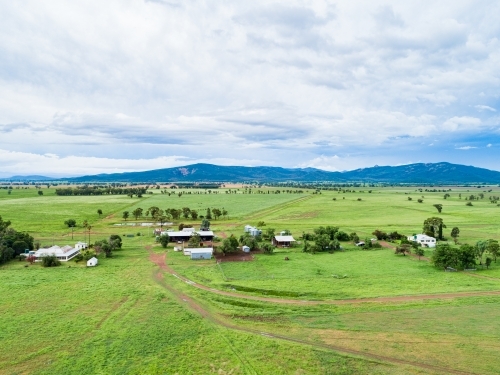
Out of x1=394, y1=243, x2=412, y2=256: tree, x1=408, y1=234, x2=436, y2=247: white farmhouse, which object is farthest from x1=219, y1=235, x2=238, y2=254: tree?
x1=408, y1=234, x2=436, y2=247: white farmhouse

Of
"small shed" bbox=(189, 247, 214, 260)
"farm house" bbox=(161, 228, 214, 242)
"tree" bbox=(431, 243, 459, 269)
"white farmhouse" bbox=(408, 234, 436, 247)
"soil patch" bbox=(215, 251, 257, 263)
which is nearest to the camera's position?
"tree" bbox=(431, 243, 459, 269)

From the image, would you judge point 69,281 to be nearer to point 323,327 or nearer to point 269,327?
point 269,327

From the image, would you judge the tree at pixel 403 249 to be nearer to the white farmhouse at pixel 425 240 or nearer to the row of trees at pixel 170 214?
the white farmhouse at pixel 425 240

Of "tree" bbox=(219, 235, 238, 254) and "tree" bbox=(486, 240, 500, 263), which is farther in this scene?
"tree" bbox=(219, 235, 238, 254)

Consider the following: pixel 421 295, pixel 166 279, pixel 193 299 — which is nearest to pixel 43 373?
pixel 193 299

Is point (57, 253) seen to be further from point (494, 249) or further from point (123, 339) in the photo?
point (494, 249)

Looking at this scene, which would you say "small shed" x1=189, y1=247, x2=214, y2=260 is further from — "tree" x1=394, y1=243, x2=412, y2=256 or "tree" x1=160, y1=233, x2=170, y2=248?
"tree" x1=394, y1=243, x2=412, y2=256

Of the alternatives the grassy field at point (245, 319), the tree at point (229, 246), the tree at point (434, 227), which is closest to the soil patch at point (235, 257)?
the tree at point (229, 246)

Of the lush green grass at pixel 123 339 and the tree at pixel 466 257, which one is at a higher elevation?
the tree at pixel 466 257
